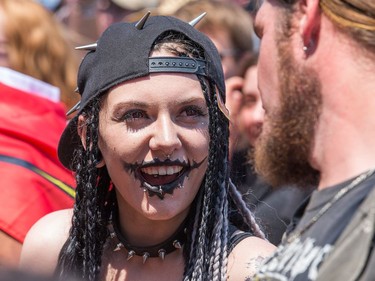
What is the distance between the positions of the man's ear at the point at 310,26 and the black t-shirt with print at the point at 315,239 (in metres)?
0.32

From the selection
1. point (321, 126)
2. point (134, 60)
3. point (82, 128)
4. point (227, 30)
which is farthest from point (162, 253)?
point (227, 30)

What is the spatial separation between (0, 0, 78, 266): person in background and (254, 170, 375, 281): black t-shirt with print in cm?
168

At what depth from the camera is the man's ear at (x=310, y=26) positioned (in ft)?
6.27

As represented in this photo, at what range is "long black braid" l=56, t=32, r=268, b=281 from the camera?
2779 millimetres

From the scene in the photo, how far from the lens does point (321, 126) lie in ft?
6.27

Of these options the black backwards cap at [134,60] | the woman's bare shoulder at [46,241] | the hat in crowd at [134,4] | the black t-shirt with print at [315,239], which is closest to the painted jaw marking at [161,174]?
the black backwards cap at [134,60]

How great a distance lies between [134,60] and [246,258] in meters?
0.71

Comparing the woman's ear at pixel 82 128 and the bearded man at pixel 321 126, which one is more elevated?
the bearded man at pixel 321 126

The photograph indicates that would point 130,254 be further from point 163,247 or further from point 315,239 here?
point 315,239

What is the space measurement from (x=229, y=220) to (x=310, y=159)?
105 cm

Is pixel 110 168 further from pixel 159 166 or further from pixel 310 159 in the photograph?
pixel 310 159

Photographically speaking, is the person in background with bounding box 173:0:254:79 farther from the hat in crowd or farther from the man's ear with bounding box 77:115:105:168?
the hat in crowd

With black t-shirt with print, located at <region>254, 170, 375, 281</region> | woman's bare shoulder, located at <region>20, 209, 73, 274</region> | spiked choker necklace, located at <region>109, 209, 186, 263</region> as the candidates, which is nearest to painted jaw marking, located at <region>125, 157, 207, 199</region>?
spiked choker necklace, located at <region>109, 209, 186, 263</region>

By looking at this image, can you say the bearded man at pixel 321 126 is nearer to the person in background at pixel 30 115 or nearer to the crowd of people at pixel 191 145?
the crowd of people at pixel 191 145
